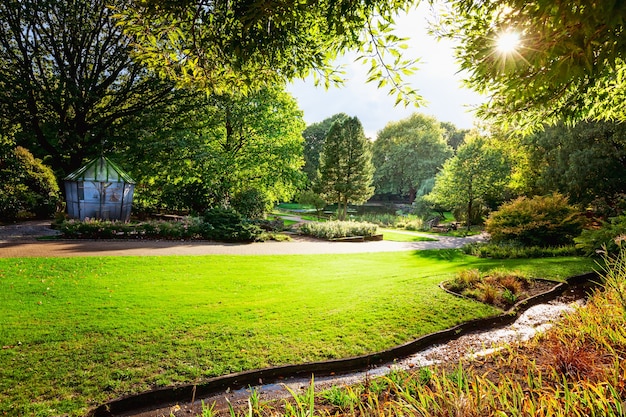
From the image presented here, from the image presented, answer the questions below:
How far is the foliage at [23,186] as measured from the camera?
16.5 meters

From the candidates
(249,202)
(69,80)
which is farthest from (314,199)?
(69,80)

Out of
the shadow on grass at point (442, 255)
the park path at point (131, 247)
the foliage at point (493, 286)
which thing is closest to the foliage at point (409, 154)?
the shadow on grass at point (442, 255)

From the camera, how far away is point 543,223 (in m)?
14.2

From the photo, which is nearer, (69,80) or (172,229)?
(172,229)

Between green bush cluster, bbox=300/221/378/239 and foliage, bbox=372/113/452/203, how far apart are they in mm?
37369

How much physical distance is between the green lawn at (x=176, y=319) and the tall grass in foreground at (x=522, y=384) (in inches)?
61.5

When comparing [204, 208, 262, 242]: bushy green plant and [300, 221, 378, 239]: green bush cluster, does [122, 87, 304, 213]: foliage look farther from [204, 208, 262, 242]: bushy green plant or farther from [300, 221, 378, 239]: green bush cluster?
[204, 208, 262, 242]: bushy green plant

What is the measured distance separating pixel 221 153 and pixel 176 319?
14897 millimetres

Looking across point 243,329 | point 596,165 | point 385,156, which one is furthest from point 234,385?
point 385,156

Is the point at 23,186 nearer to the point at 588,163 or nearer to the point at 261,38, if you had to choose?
the point at 261,38

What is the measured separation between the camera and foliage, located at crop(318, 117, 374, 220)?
31.0m

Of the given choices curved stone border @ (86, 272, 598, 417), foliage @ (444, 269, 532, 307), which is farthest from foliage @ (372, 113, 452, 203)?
curved stone border @ (86, 272, 598, 417)

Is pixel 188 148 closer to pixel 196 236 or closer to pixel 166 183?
pixel 166 183

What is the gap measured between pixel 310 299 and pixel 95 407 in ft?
13.6
